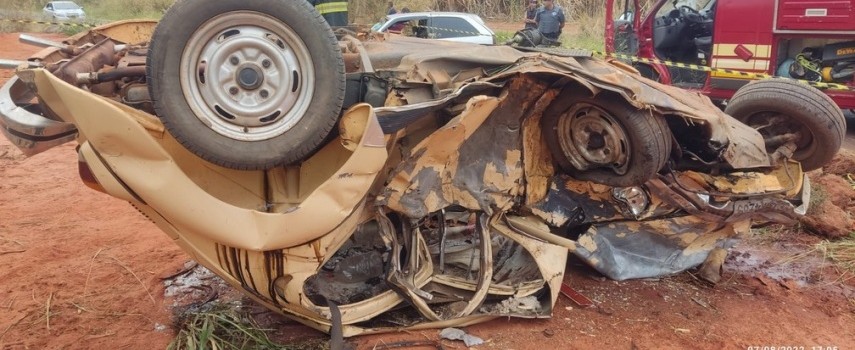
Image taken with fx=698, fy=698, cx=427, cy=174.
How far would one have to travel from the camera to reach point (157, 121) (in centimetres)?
294

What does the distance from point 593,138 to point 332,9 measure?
2606mm

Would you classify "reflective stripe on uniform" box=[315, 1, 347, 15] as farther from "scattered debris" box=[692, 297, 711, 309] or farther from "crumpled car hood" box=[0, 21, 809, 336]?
"scattered debris" box=[692, 297, 711, 309]

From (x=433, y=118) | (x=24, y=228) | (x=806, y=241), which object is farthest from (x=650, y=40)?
(x=24, y=228)

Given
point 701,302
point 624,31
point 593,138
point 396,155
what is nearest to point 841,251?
point 701,302

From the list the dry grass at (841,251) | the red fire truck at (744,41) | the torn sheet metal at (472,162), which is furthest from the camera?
the red fire truck at (744,41)

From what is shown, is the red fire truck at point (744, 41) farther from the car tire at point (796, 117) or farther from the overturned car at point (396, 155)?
the overturned car at point (396, 155)

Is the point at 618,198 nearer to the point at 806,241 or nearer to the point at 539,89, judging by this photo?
the point at 539,89

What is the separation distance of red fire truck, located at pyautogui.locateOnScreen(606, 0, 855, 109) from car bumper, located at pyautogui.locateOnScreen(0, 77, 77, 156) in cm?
795

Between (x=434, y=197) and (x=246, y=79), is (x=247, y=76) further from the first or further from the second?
(x=434, y=197)

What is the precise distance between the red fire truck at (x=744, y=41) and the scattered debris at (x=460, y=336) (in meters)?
6.47

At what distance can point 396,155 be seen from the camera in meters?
3.54

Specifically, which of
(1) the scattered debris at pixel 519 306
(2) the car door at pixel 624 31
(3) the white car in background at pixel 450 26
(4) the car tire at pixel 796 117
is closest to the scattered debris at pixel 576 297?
(1) the scattered debris at pixel 519 306

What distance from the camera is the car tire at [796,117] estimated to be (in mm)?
4289

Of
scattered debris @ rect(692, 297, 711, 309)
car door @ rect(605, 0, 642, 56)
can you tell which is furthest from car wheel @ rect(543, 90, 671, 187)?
car door @ rect(605, 0, 642, 56)
